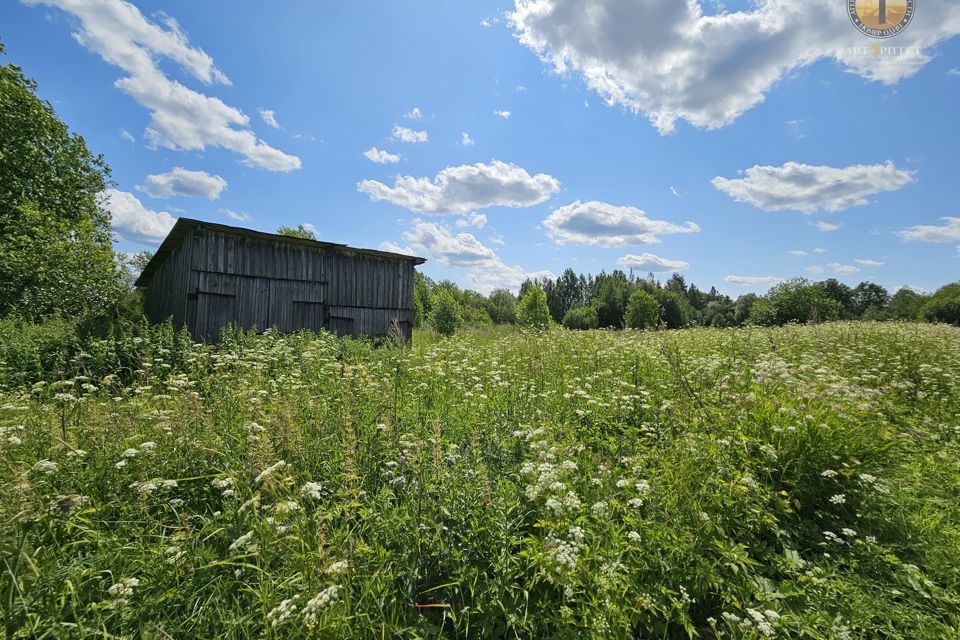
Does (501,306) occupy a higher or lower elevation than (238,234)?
higher

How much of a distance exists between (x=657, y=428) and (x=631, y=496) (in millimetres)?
1388

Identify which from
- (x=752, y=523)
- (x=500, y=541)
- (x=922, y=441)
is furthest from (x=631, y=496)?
(x=922, y=441)

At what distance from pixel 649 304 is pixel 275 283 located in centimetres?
4831

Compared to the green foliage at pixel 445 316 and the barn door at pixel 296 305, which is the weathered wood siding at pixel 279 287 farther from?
the green foliage at pixel 445 316

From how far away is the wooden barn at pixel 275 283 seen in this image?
13445 mm

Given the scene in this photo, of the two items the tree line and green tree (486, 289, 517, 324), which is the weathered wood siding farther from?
green tree (486, 289, 517, 324)

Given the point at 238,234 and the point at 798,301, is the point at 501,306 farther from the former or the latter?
the point at 238,234

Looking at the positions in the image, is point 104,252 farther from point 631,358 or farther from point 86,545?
point 631,358

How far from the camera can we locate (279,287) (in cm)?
1494

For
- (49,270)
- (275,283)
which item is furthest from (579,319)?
(49,270)

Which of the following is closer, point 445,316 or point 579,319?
point 445,316

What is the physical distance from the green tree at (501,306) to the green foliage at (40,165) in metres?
59.0

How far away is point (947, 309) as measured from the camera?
51.9 meters

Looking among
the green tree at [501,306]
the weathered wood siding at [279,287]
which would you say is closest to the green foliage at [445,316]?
the weathered wood siding at [279,287]
